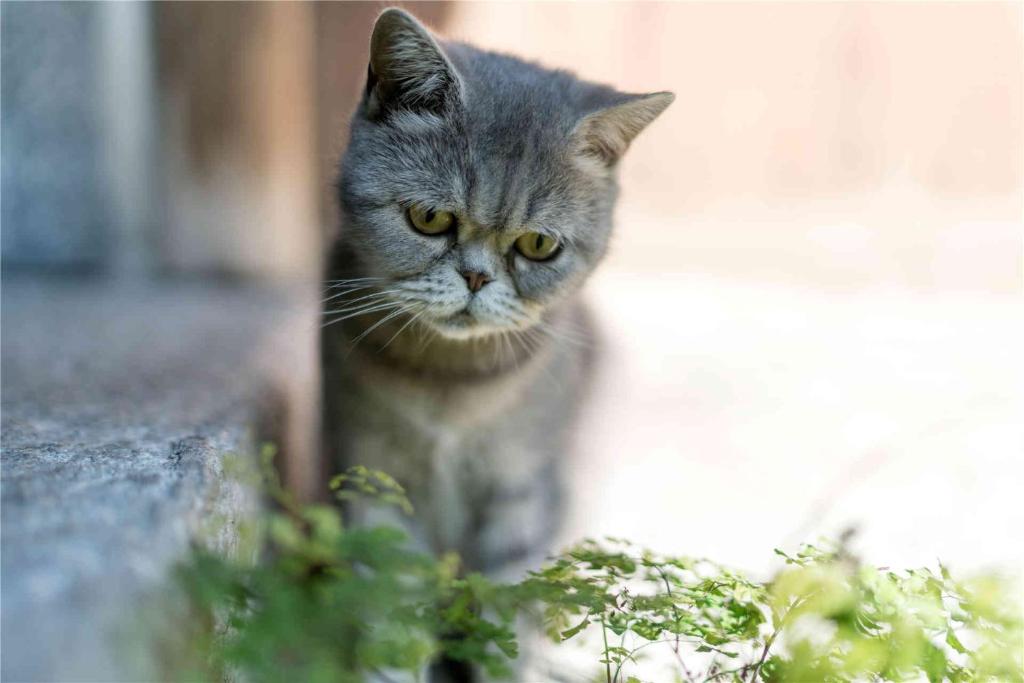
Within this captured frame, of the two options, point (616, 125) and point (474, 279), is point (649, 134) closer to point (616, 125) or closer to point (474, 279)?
point (616, 125)

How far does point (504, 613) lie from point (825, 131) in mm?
4595

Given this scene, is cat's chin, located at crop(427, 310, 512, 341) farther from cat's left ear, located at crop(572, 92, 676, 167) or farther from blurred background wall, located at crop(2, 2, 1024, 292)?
blurred background wall, located at crop(2, 2, 1024, 292)

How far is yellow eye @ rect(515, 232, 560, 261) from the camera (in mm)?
1606

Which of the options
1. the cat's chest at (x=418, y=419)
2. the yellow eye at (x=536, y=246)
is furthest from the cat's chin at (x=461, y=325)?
the cat's chest at (x=418, y=419)

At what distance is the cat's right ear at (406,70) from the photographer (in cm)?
150

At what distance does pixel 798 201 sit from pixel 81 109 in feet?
12.4

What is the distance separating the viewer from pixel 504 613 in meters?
0.90

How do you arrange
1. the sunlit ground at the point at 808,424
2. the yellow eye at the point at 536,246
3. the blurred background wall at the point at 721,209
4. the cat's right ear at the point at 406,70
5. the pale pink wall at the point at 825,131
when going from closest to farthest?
the cat's right ear at the point at 406,70
the yellow eye at the point at 536,246
the sunlit ground at the point at 808,424
the blurred background wall at the point at 721,209
the pale pink wall at the point at 825,131

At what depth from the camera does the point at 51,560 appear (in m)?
0.77

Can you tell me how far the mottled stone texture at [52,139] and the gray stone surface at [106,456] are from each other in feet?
1.39

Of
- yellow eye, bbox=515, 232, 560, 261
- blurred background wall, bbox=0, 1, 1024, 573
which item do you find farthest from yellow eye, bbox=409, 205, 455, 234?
blurred background wall, bbox=0, 1, 1024, 573

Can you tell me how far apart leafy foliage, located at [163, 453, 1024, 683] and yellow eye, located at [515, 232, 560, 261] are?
69 centimetres

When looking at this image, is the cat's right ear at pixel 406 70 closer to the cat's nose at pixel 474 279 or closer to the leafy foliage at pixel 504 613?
the cat's nose at pixel 474 279

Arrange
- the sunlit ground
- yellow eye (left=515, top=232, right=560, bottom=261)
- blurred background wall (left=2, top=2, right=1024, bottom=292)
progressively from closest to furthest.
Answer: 1. yellow eye (left=515, top=232, right=560, bottom=261)
2. the sunlit ground
3. blurred background wall (left=2, top=2, right=1024, bottom=292)
